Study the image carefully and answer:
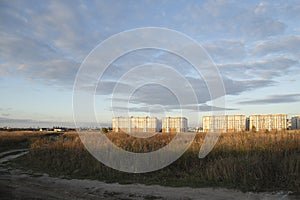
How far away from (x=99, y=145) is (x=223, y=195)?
9.72m

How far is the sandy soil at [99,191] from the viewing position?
9.59 metres

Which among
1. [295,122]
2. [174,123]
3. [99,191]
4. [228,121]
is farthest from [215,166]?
[295,122]

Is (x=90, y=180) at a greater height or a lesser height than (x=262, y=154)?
lesser

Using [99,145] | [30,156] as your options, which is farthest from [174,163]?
[30,156]

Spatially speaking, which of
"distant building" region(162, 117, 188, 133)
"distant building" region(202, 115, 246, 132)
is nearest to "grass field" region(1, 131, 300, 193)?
"distant building" region(162, 117, 188, 133)

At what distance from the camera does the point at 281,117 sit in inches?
2576

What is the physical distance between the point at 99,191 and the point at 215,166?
4.75 m

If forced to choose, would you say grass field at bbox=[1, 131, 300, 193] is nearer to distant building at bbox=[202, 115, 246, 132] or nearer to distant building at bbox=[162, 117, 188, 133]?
distant building at bbox=[162, 117, 188, 133]

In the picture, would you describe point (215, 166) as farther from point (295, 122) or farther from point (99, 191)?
point (295, 122)

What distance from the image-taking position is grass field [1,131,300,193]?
10727 mm

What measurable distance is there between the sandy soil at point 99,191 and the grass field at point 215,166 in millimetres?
786

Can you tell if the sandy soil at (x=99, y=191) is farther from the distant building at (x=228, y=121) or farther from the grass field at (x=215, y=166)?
the distant building at (x=228, y=121)

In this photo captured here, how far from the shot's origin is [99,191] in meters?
10.8

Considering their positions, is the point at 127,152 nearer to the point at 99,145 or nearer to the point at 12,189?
the point at 99,145
